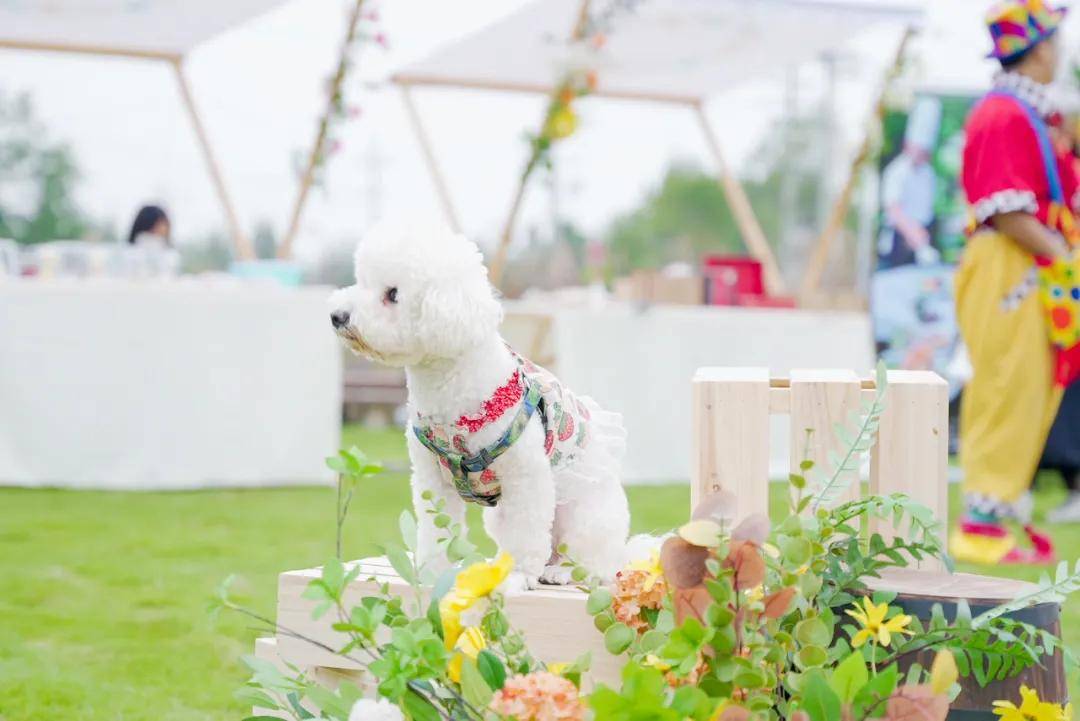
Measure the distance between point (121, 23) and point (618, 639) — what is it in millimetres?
4948

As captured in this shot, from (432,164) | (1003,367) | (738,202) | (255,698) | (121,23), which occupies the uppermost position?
(121,23)

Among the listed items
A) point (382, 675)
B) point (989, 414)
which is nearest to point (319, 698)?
point (382, 675)

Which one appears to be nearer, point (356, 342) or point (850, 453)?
point (850, 453)

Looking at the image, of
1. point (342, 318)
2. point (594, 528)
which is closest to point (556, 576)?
point (594, 528)

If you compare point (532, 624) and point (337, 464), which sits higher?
point (337, 464)

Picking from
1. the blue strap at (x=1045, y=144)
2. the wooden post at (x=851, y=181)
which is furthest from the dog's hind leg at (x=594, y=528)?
the wooden post at (x=851, y=181)

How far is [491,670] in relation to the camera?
112cm

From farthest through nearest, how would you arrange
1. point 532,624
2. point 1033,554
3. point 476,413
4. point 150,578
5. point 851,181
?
1. point 851,181
2. point 1033,554
3. point 150,578
4. point 476,413
5. point 532,624

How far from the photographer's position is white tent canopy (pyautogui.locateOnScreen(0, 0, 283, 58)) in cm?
521

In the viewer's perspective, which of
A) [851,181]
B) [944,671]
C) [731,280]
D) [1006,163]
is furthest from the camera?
[851,181]

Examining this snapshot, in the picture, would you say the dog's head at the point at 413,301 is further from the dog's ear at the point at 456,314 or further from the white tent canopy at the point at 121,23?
the white tent canopy at the point at 121,23

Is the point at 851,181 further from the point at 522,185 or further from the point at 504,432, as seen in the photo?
the point at 504,432

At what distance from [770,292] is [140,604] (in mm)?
4237

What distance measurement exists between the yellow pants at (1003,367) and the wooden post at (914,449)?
2108 mm
